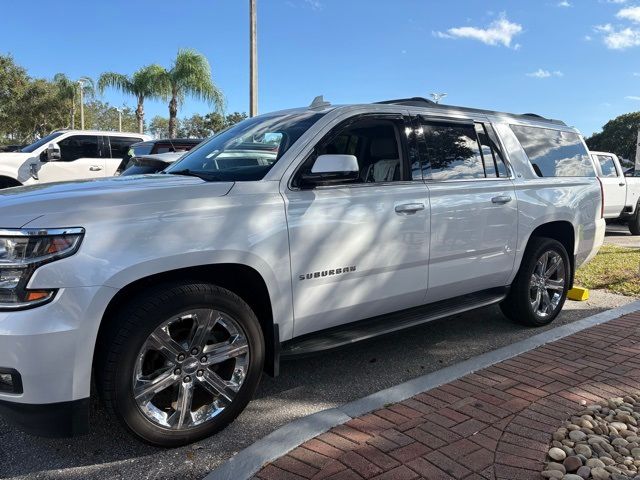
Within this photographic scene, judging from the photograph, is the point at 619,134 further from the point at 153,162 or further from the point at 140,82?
the point at 153,162

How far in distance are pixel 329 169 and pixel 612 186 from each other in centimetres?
1128

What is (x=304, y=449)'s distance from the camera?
2777mm

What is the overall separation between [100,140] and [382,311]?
10867 mm

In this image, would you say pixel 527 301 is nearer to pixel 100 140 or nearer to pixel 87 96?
pixel 100 140

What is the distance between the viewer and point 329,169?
331cm

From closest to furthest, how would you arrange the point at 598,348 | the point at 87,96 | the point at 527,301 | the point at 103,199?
1. the point at 103,199
2. the point at 598,348
3. the point at 527,301
4. the point at 87,96

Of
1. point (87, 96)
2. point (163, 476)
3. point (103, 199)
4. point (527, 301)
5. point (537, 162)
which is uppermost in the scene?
point (87, 96)

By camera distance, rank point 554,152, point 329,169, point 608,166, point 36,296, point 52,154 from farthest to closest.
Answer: point 608,166, point 52,154, point 554,152, point 329,169, point 36,296

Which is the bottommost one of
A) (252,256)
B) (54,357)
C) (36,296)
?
(54,357)

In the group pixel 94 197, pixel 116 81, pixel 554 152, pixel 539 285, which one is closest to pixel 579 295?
pixel 539 285

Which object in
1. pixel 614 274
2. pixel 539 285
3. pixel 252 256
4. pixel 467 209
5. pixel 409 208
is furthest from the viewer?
pixel 614 274

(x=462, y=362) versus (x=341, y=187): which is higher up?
(x=341, y=187)

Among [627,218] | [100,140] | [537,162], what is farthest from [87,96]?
[537,162]

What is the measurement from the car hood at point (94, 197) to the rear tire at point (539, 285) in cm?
305
